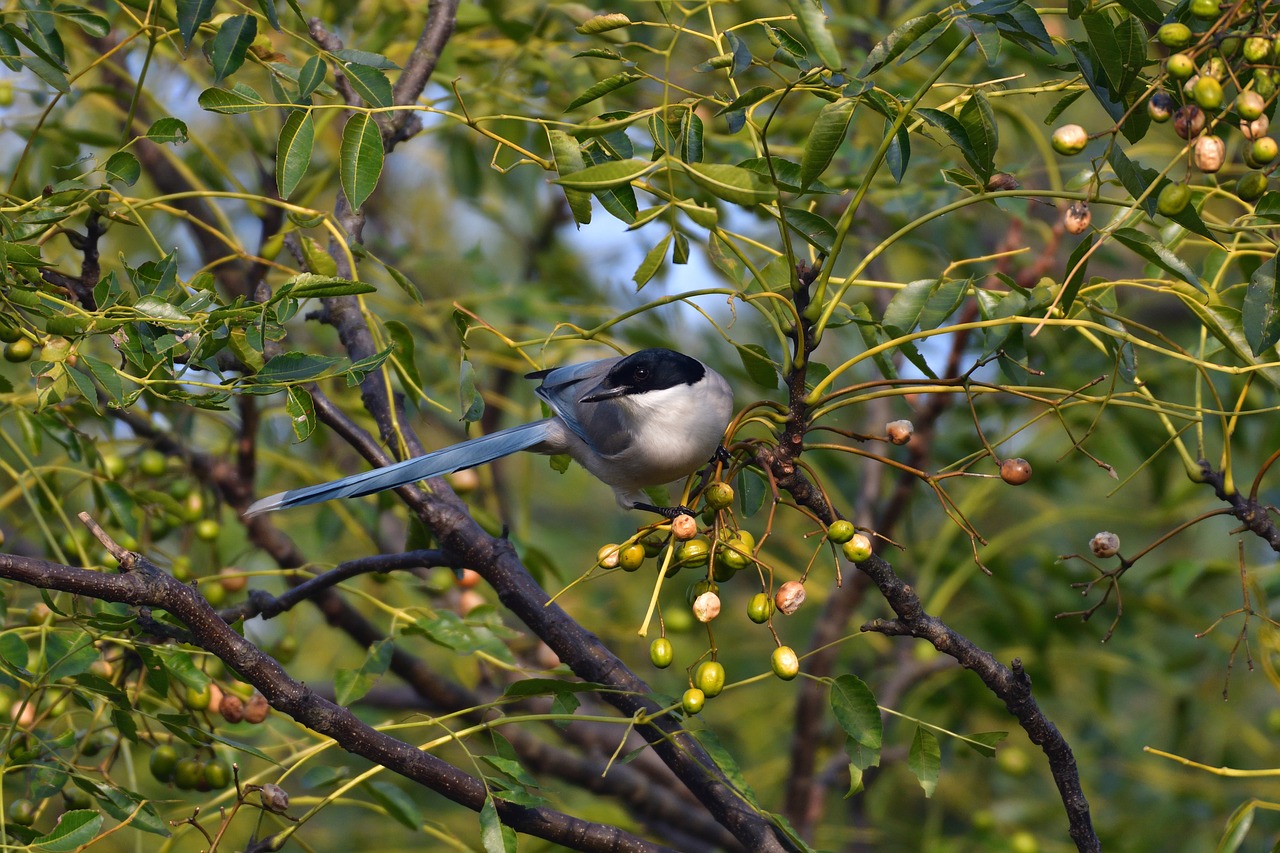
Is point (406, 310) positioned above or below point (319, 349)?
above

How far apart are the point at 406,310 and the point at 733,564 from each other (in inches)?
111

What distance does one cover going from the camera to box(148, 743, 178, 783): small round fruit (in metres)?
2.80

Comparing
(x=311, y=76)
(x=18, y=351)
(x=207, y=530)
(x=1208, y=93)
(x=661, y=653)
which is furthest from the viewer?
(x=207, y=530)

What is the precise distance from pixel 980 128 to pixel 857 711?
3.54 feet

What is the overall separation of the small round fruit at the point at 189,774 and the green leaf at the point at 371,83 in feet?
5.37

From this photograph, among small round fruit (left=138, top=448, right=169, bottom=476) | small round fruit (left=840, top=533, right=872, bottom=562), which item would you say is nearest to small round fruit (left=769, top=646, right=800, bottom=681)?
small round fruit (left=840, top=533, right=872, bottom=562)

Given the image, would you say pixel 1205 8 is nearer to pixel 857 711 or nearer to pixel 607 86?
pixel 607 86

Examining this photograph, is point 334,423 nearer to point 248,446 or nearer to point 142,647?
point 142,647

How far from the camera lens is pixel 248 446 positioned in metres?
3.94

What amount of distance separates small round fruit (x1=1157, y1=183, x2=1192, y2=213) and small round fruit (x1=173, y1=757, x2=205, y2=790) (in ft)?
7.93

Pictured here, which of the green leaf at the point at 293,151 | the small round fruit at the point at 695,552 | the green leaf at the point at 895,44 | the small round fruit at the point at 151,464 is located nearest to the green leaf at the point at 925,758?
the small round fruit at the point at 695,552

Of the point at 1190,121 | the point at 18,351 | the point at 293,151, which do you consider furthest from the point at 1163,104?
the point at 18,351

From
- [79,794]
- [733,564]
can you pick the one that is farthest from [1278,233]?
[79,794]

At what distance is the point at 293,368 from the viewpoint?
209 cm
